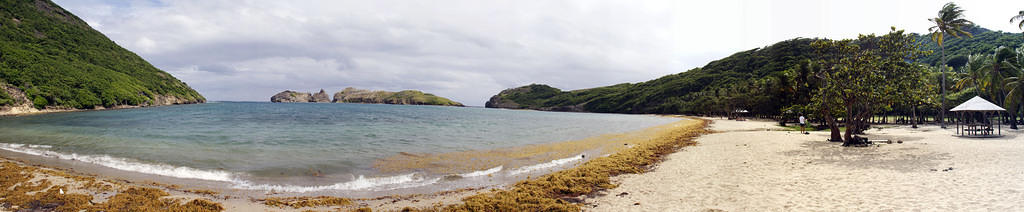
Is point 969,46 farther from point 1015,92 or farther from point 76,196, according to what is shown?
point 76,196

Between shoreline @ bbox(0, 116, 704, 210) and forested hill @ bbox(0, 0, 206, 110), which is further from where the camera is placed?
forested hill @ bbox(0, 0, 206, 110)

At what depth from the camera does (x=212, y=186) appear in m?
10.1

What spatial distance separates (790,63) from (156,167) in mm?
171269

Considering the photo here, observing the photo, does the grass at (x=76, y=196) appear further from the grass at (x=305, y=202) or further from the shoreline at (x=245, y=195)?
the grass at (x=305, y=202)

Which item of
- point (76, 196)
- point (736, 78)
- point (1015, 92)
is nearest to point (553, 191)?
point (76, 196)

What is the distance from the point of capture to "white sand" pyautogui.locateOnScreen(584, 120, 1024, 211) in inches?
281

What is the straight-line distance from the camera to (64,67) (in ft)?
227

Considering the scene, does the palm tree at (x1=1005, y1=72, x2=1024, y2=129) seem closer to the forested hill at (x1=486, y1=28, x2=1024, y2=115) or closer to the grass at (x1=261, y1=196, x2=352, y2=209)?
the forested hill at (x1=486, y1=28, x2=1024, y2=115)

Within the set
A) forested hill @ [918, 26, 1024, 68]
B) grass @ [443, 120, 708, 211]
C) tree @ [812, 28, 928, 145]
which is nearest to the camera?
grass @ [443, 120, 708, 211]

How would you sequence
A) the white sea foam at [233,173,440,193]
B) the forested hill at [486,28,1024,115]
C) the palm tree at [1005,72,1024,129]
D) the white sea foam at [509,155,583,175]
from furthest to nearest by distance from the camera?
the forested hill at [486,28,1024,115]
the palm tree at [1005,72,1024,129]
the white sea foam at [509,155,583,175]
the white sea foam at [233,173,440,193]

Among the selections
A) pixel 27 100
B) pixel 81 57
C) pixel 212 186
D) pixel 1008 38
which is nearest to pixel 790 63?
pixel 1008 38

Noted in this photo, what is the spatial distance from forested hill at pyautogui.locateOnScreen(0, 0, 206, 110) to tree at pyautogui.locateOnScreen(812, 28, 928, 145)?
83.3 metres

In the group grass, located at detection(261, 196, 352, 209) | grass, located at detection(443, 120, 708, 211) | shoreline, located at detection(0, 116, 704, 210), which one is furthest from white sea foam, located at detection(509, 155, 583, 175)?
grass, located at detection(261, 196, 352, 209)

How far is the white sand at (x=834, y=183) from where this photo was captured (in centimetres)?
715
